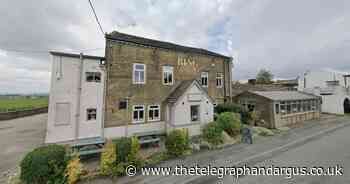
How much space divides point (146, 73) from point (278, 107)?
45.6 feet

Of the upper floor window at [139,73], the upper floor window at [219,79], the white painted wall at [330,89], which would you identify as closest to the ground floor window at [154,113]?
the upper floor window at [139,73]

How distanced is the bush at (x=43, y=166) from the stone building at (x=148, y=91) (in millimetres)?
5779

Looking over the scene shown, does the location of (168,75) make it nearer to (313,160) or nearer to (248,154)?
(248,154)

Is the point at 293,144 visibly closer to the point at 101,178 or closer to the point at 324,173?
the point at 324,173

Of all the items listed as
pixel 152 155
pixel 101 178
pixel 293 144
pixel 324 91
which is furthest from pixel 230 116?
pixel 324 91

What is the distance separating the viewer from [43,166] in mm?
5012

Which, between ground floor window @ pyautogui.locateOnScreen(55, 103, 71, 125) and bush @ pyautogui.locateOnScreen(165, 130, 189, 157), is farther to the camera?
ground floor window @ pyautogui.locateOnScreen(55, 103, 71, 125)

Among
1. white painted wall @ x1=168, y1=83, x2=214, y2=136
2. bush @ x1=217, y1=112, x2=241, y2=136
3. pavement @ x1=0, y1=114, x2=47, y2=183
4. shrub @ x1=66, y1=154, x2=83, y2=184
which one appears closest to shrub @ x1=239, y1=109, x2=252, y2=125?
bush @ x1=217, y1=112, x2=241, y2=136

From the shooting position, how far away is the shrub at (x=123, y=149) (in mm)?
6414

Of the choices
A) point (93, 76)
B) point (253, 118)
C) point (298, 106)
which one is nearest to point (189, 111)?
point (253, 118)

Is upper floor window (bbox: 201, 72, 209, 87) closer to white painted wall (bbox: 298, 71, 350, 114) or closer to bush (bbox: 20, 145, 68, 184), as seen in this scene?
bush (bbox: 20, 145, 68, 184)

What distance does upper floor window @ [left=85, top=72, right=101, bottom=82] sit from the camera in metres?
10.7

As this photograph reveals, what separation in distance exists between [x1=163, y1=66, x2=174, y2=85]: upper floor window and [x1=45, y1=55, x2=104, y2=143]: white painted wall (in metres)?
5.15

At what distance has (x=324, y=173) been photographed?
622 centimetres
